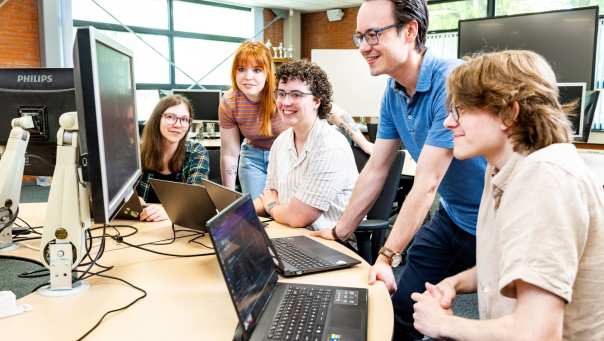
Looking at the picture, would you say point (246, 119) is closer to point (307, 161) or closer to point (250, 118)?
point (250, 118)

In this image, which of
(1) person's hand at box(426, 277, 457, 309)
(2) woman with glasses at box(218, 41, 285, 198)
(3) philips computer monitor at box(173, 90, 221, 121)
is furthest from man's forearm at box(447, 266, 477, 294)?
(3) philips computer monitor at box(173, 90, 221, 121)

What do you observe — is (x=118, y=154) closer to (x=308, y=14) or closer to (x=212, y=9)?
(x=212, y=9)

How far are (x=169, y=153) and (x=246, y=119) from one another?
0.59m

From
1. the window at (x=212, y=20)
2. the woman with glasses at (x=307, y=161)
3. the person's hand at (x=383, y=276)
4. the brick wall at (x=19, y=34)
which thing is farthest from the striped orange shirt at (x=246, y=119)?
the window at (x=212, y=20)

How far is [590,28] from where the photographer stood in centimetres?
450

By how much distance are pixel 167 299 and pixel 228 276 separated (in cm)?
31

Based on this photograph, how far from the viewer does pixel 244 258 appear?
0.97m

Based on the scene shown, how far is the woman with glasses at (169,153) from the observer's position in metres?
2.21

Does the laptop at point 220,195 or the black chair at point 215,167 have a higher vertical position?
the laptop at point 220,195

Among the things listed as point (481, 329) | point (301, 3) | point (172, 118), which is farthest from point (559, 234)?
point (301, 3)

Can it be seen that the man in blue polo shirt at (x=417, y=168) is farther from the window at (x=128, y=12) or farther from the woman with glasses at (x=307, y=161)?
the window at (x=128, y=12)

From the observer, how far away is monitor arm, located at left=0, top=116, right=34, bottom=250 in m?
1.41

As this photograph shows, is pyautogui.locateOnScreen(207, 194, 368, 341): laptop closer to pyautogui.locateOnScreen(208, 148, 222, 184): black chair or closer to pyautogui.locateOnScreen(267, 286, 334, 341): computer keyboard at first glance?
pyautogui.locateOnScreen(267, 286, 334, 341): computer keyboard

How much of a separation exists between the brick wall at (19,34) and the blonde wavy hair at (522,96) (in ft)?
20.9
